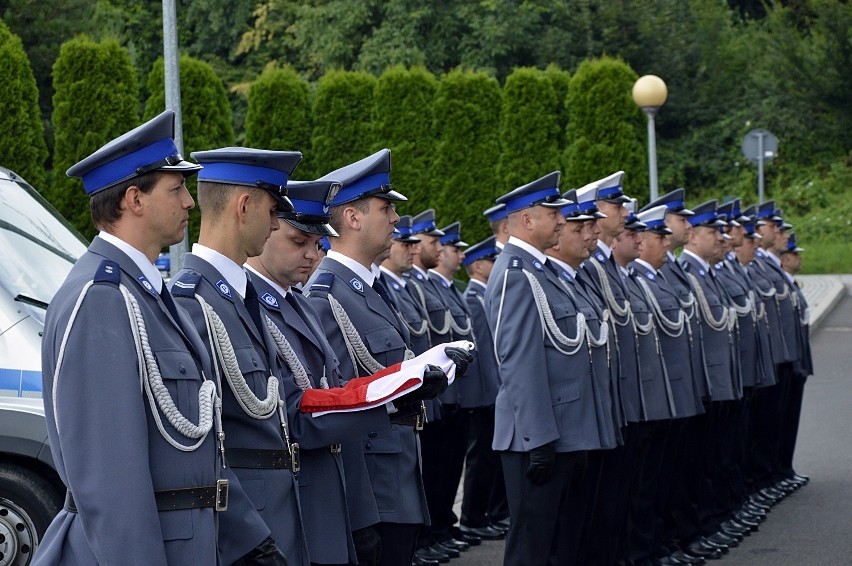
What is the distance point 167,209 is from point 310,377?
1.07m

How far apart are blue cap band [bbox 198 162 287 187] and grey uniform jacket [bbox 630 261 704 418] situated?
4.26m

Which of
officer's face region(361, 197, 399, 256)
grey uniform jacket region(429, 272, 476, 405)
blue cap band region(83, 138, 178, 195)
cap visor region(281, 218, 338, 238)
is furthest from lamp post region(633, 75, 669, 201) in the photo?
blue cap band region(83, 138, 178, 195)

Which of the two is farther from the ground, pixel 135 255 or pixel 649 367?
pixel 135 255

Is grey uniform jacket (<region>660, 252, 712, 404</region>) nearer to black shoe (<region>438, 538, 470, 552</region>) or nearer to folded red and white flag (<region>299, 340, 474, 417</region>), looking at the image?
black shoe (<region>438, 538, 470, 552</region>)

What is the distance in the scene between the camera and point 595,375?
6.63 metres

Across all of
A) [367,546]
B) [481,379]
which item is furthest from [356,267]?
[481,379]

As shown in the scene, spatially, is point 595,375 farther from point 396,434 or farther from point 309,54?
point 309,54

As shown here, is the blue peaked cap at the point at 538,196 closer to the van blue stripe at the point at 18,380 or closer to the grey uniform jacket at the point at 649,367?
the grey uniform jacket at the point at 649,367

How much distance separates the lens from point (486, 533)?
9172 millimetres

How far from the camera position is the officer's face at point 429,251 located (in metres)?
9.98

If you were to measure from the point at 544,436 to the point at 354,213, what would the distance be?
5.14ft

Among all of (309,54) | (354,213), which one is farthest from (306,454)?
(309,54)

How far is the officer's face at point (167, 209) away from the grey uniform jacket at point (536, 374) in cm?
306

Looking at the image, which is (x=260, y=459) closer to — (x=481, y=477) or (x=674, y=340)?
(x=674, y=340)
